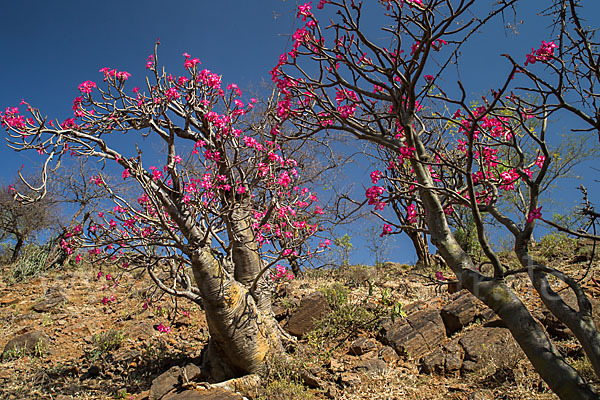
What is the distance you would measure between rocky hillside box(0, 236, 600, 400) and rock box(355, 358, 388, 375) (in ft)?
0.05

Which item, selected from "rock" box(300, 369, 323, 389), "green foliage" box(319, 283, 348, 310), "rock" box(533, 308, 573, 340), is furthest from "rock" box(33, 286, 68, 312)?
"rock" box(533, 308, 573, 340)

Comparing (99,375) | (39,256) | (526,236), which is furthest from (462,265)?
(39,256)

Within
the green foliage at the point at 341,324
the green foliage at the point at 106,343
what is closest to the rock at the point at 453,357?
the green foliage at the point at 341,324

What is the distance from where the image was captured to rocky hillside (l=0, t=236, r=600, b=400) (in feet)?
16.9

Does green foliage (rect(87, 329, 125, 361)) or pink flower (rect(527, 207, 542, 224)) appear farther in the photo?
green foliage (rect(87, 329, 125, 361))

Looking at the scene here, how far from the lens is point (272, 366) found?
5.81 metres

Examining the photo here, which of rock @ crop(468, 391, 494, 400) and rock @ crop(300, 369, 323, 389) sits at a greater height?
rock @ crop(300, 369, 323, 389)

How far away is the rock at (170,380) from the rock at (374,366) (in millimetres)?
2597

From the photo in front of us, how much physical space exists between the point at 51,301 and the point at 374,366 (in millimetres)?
8757

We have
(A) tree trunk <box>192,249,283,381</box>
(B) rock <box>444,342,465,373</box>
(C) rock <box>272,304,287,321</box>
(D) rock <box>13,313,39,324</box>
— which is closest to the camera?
(B) rock <box>444,342,465,373</box>

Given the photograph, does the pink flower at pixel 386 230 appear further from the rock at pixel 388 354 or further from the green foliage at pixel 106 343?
the green foliage at pixel 106 343

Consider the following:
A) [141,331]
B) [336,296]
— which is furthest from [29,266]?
[336,296]

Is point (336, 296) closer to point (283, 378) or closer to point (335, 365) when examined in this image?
point (335, 365)

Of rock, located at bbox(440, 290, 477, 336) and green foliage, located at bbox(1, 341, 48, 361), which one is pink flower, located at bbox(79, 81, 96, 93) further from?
rock, located at bbox(440, 290, 477, 336)
